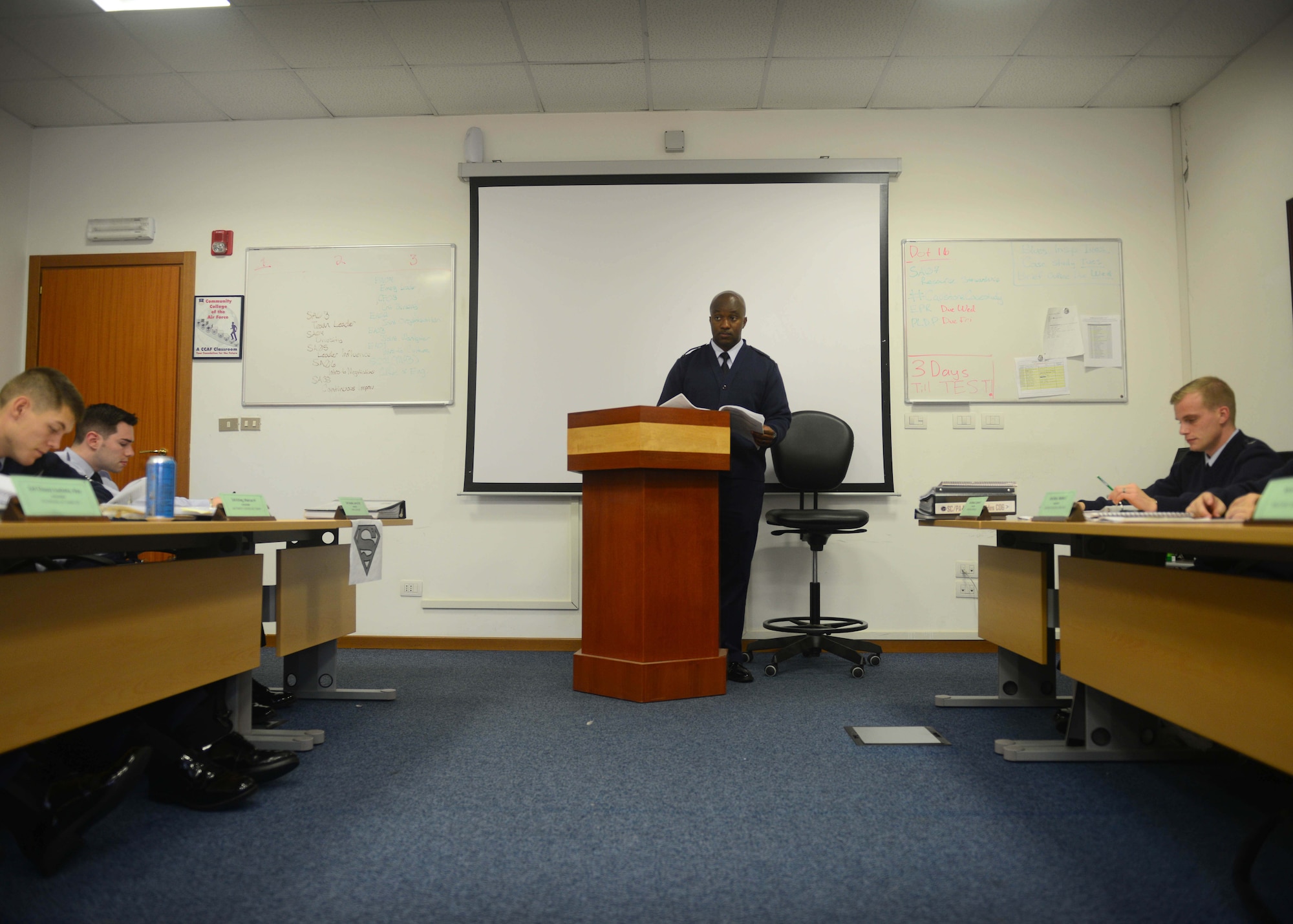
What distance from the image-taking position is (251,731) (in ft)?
6.64

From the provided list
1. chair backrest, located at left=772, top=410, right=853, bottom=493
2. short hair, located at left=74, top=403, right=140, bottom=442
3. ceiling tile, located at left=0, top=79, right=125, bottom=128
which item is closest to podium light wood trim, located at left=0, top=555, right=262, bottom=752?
short hair, located at left=74, top=403, right=140, bottom=442

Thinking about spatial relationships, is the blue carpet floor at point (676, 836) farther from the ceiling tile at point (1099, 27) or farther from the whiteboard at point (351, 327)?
the ceiling tile at point (1099, 27)

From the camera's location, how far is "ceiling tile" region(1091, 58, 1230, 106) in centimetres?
332

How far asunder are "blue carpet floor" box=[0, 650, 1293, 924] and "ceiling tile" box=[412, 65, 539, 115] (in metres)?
2.85

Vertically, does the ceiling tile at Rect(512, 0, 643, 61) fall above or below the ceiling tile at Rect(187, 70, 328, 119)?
above

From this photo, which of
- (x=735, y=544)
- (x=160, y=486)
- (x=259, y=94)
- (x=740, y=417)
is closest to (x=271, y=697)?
(x=160, y=486)

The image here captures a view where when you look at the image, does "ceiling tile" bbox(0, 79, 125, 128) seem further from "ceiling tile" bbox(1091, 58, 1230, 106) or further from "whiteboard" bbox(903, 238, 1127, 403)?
"ceiling tile" bbox(1091, 58, 1230, 106)

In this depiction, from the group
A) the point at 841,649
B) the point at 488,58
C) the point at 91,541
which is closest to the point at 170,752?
the point at 91,541

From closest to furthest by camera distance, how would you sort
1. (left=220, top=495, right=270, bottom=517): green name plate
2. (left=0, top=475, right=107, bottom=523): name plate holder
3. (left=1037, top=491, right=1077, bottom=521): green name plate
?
(left=0, top=475, right=107, bottom=523): name plate holder, (left=1037, top=491, right=1077, bottom=521): green name plate, (left=220, top=495, right=270, bottom=517): green name plate

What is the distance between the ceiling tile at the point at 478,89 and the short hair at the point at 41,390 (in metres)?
2.40

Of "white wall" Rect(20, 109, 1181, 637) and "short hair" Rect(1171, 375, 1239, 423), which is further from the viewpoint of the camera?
"white wall" Rect(20, 109, 1181, 637)

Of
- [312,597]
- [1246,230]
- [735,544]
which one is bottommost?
[312,597]

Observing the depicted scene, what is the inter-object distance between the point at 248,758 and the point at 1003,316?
3.59 m

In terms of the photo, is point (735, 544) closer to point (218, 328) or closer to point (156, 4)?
point (218, 328)
